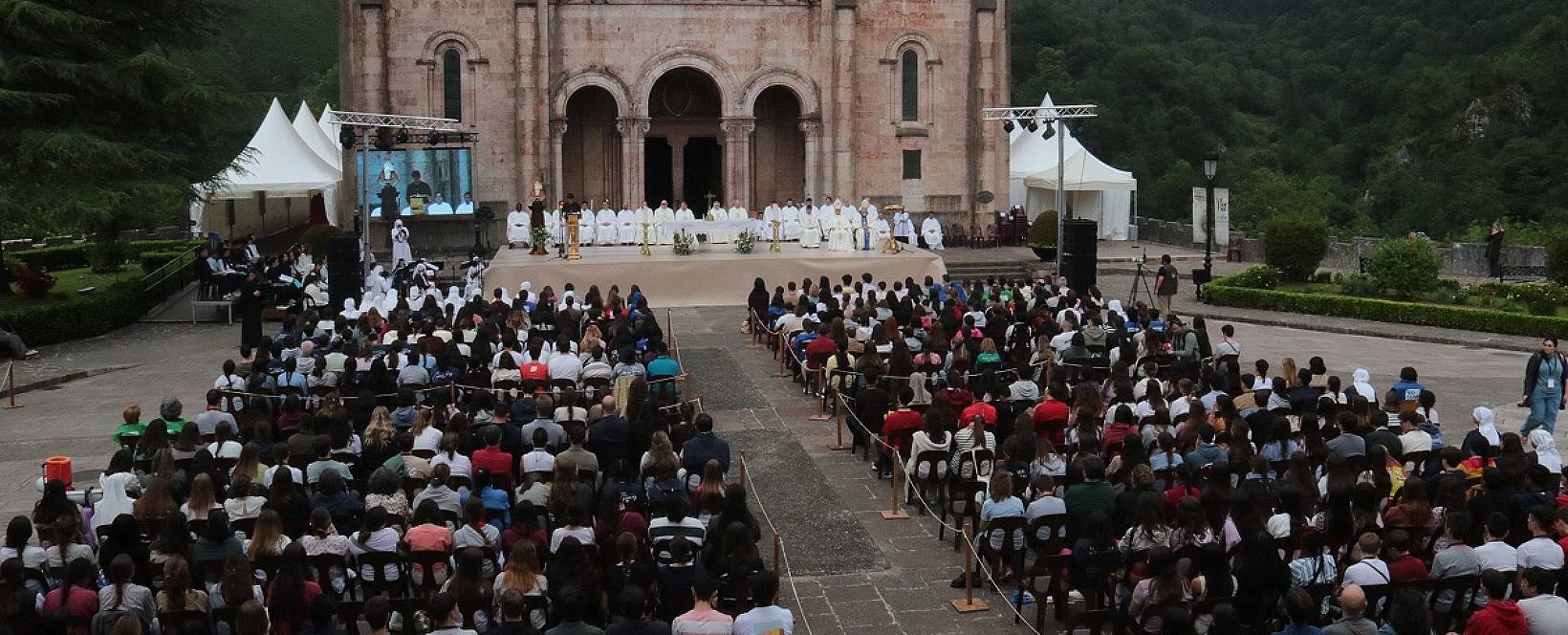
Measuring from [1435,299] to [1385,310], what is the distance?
173 centimetres

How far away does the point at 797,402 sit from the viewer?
2039cm

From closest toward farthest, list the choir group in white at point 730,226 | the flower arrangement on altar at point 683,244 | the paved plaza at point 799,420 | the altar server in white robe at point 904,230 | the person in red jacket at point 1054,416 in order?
1. the paved plaza at point 799,420
2. the person in red jacket at point 1054,416
3. the flower arrangement on altar at point 683,244
4. the choir group in white at point 730,226
5. the altar server in white robe at point 904,230

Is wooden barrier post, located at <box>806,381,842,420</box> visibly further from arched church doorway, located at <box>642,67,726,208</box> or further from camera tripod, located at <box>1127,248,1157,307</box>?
arched church doorway, located at <box>642,67,726,208</box>

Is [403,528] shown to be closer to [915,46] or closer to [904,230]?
[904,230]

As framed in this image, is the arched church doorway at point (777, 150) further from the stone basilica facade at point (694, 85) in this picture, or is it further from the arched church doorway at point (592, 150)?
the arched church doorway at point (592, 150)

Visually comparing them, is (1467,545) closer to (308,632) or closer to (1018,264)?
(308,632)

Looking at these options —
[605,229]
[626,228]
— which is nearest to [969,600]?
[626,228]

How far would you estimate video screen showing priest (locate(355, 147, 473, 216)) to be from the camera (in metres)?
35.5

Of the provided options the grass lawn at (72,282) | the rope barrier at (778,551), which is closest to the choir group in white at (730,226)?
the grass lawn at (72,282)

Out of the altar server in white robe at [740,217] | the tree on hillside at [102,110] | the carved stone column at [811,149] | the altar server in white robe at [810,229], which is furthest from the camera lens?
the carved stone column at [811,149]

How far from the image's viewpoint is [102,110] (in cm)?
3097

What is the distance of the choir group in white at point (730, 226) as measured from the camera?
33750 millimetres

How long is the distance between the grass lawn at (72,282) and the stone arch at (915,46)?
19490 mm

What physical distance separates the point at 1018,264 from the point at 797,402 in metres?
16.6
